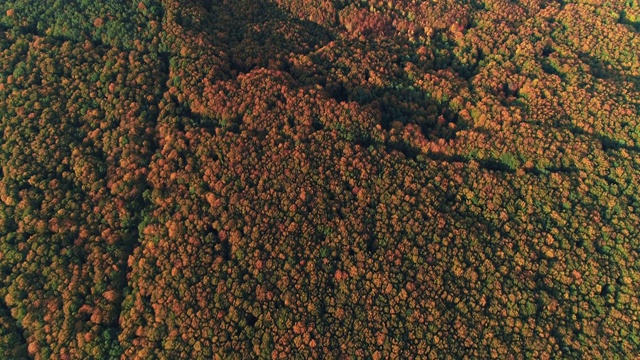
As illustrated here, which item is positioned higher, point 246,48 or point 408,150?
point 246,48

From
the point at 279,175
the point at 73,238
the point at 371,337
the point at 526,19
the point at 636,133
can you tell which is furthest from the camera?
the point at 526,19

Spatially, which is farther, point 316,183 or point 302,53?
point 302,53

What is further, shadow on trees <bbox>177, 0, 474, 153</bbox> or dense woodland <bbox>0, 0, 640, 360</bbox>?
shadow on trees <bbox>177, 0, 474, 153</bbox>

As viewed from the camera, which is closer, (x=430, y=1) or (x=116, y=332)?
(x=116, y=332)

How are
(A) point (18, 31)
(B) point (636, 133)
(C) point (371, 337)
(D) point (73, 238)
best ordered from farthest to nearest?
(A) point (18, 31) → (B) point (636, 133) → (D) point (73, 238) → (C) point (371, 337)

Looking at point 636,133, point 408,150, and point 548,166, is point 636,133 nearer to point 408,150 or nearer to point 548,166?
point 548,166

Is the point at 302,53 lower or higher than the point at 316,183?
higher

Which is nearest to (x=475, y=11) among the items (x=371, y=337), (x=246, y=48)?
(x=246, y=48)

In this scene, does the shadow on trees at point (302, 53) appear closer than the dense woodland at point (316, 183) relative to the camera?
No
